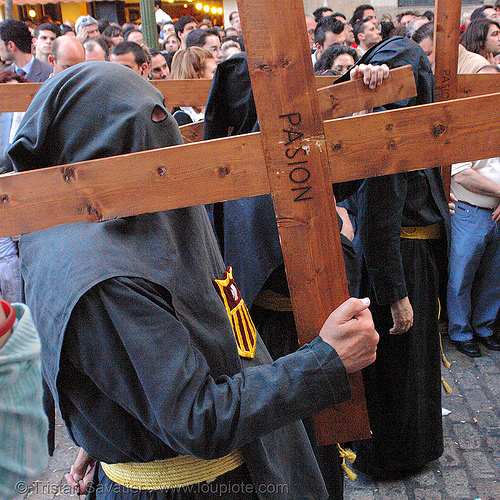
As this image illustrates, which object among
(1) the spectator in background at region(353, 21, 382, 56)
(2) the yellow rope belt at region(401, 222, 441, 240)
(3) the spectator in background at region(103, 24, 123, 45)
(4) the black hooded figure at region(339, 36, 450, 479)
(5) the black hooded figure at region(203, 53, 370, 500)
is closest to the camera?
(5) the black hooded figure at region(203, 53, 370, 500)

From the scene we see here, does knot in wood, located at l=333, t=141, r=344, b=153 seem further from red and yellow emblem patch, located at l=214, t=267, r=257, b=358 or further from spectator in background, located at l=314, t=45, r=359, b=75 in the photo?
spectator in background, located at l=314, t=45, r=359, b=75

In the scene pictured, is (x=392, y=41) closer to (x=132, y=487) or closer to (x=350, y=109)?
(x=350, y=109)

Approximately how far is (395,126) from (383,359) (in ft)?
6.52

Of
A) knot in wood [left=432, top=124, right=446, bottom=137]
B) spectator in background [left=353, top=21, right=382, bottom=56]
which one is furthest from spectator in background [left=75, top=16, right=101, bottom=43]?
knot in wood [left=432, top=124, right=446, bottom=137]

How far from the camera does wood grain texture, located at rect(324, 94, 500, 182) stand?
48.3 inches

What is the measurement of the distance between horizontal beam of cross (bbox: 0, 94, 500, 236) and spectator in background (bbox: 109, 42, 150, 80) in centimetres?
419

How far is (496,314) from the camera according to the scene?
186 inches

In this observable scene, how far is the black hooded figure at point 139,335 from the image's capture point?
1.14m

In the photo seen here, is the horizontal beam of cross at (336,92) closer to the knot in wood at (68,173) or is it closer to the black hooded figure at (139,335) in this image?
the black hooded figure at (139,335)

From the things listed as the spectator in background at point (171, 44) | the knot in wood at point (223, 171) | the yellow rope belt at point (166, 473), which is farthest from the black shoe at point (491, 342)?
the spectator in background at point (171, 44)

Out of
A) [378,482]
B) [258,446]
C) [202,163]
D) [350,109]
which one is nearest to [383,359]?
[378,482]

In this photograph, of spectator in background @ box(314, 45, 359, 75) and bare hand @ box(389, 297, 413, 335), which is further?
spectator in background @ box(314, 45, 359, 75)

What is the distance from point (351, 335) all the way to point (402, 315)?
1.46 m

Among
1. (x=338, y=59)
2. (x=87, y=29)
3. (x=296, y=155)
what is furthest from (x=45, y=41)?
(x=296, y=155)
